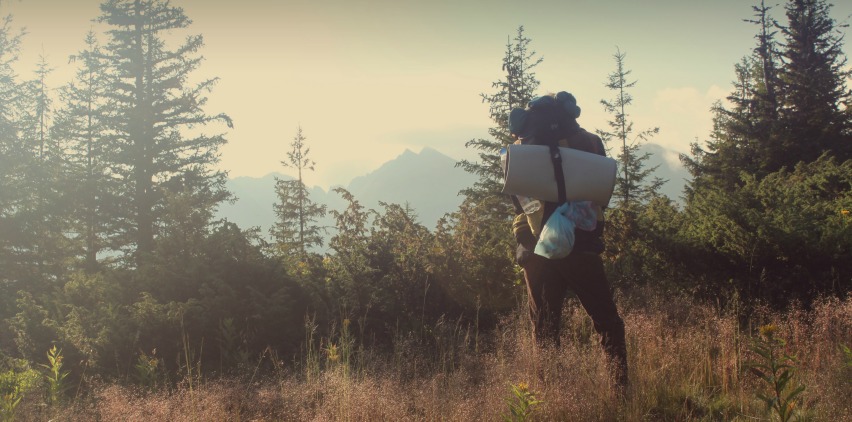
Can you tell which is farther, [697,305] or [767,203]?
[767,203]

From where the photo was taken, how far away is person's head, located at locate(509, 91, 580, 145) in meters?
3.29

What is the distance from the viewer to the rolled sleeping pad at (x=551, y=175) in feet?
10.2

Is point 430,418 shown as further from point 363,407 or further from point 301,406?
point 301,406

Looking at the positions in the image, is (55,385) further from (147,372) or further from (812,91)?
(812,91)

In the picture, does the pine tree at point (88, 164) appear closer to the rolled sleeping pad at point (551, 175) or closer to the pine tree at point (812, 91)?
the rolled sleeping pad at point (551, 175)

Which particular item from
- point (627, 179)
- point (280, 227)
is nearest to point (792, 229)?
point (627, 179)

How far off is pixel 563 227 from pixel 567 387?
1019 millimetres

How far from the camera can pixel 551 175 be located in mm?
3109

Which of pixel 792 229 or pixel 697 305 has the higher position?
pixel 792 229

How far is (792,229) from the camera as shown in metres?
5.07

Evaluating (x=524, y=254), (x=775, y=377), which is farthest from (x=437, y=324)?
(x=775, y=377)

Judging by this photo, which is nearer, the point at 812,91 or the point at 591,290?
the point at 591,290

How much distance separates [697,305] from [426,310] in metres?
2.89

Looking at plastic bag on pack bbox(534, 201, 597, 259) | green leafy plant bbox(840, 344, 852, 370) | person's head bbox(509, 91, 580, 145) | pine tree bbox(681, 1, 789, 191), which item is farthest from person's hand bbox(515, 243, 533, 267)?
pine tree bbox(681, 1, 789, 191)
